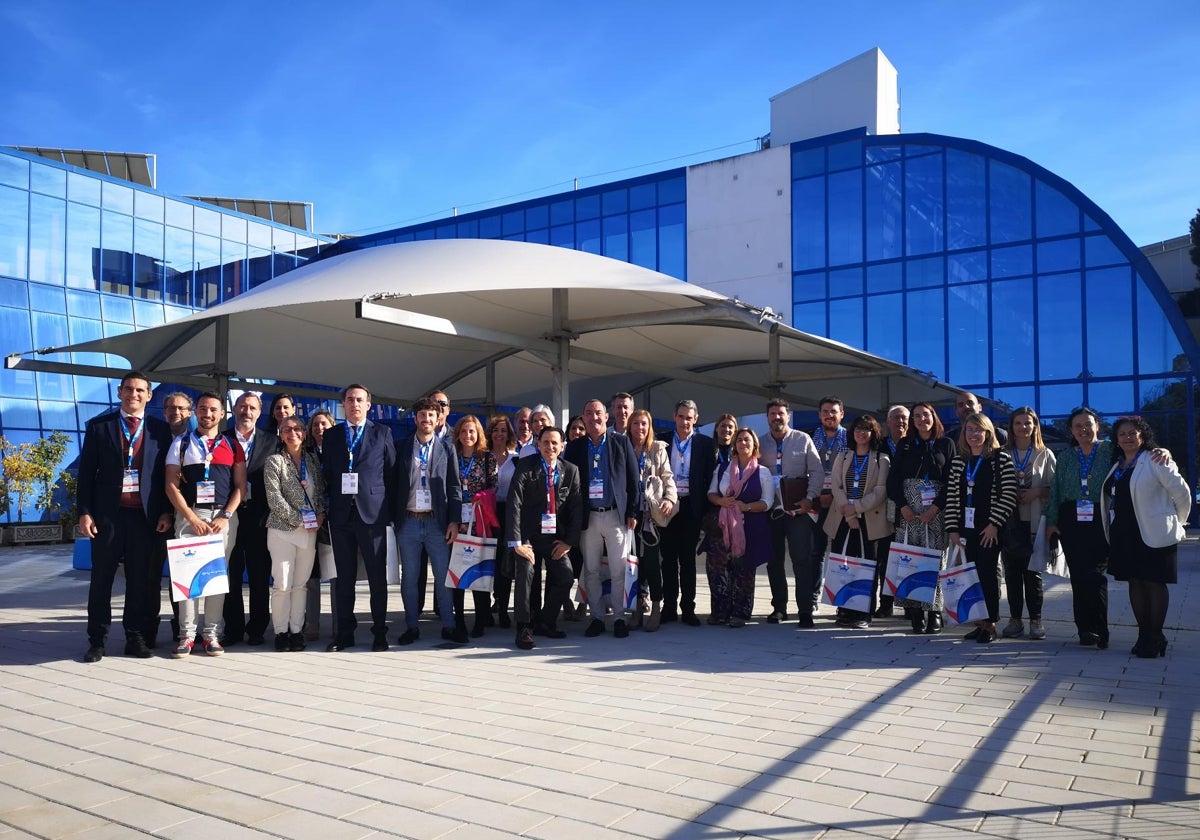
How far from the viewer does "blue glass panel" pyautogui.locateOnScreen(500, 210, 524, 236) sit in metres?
30.6

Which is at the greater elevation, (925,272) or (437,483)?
(925,272)

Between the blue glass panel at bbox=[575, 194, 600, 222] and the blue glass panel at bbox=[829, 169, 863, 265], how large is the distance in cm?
729

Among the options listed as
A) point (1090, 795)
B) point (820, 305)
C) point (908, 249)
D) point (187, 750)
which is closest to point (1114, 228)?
point (908, 249)

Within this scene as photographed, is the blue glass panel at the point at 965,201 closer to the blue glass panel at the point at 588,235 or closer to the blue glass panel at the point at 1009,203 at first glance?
the blue glass panel at the point at 1009,203

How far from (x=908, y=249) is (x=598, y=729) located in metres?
22.3

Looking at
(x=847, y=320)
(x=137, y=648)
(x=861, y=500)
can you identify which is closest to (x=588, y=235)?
(x=847, y=320)

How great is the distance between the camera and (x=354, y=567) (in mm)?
6852

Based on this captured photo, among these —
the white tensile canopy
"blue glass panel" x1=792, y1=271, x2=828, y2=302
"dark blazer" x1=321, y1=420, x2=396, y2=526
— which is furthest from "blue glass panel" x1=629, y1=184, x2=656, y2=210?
"dark blazer" x1=321, y1=420, x2=396, y2=526

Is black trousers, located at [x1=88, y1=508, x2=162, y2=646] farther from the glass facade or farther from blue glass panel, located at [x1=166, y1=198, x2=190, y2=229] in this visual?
blue glass panel, located at [x1=166, y1=198, x2=190, y2=229]

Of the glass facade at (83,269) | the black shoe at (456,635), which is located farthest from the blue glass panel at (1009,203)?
the glass facade at (83,269)

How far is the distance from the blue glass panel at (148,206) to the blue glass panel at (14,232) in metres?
3.41

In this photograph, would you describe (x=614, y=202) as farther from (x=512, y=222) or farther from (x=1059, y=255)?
(x=1059, y=255)

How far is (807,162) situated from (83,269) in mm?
21089

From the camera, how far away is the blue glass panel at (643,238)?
28.2 meters
